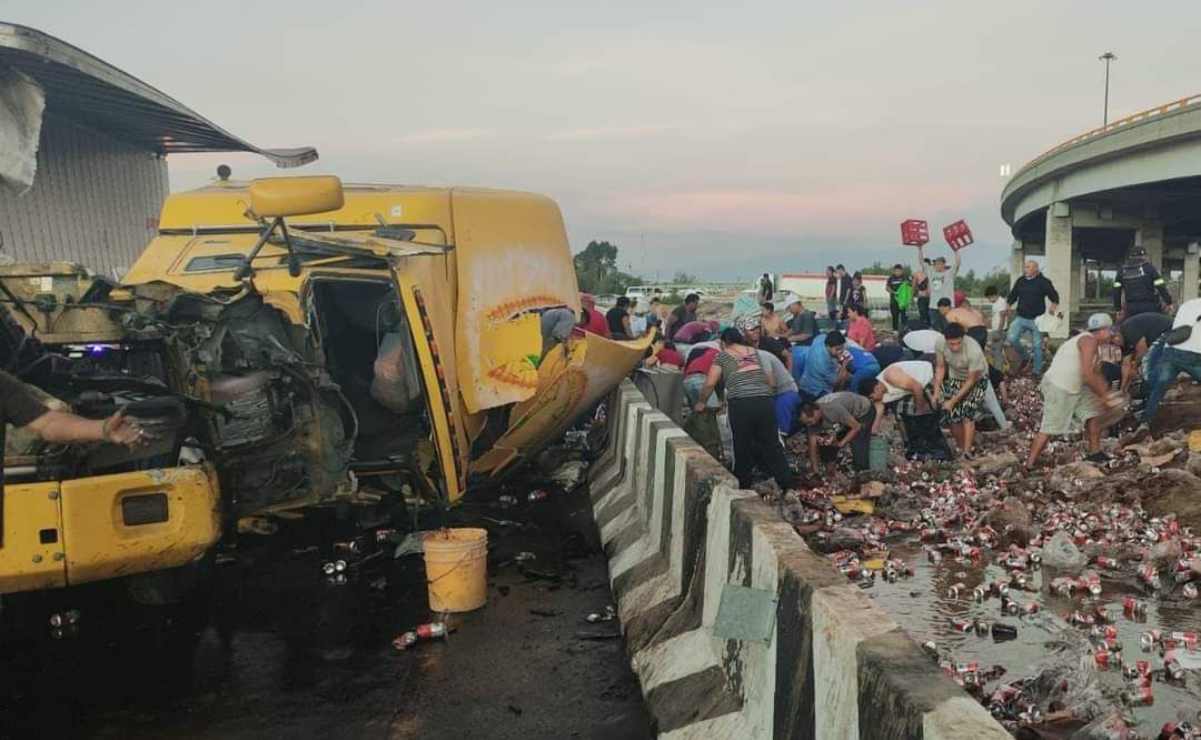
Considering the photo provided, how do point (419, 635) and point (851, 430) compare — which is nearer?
point (419, 635)

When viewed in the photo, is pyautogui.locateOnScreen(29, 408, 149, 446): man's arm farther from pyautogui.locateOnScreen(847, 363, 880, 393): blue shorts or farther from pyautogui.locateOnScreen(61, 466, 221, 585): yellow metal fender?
pyautogui.locateOnScreen(847, 363, 880, 393): blue shorts

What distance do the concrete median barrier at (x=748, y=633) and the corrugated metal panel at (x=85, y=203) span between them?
9.48 metres

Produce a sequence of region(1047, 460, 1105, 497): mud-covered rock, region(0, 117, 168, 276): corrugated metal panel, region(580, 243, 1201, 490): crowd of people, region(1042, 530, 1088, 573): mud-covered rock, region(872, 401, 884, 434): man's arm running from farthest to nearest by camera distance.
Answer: region(0, 117, 168, 276): corrugated metal panel
region(872, 401, 884, 434): man's arm
region(580, 243, 1201, 490): crowd of people
region(1047, 460, 1105, 497): mud-covered rock
region(1042, 530, 1088, 573): mud-covered rock

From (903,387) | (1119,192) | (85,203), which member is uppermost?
(1119,192)

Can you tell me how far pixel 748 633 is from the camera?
3604 mm

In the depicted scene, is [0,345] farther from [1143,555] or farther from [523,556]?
[1143,555]

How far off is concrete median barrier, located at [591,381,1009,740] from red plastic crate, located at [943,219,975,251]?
50.8 ft

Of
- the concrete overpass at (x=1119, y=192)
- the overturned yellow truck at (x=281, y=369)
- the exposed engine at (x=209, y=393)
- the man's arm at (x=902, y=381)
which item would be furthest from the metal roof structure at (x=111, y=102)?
the concrete overpass at (x=1119, y=192)

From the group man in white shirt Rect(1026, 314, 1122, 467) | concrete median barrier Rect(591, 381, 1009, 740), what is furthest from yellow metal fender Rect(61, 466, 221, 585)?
man in white shirt Rect(1026, 314, 1122, 467)

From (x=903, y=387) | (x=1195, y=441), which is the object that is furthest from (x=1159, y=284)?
(x=903, y=387)

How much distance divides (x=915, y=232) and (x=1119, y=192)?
63.3 feet

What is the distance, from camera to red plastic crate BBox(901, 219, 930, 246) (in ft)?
68.5

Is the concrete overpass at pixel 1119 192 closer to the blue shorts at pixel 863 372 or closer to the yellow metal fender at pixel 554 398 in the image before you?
the blue shorts at pixel 863 372

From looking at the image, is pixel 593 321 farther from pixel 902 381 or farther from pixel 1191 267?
pixel 1191 267
